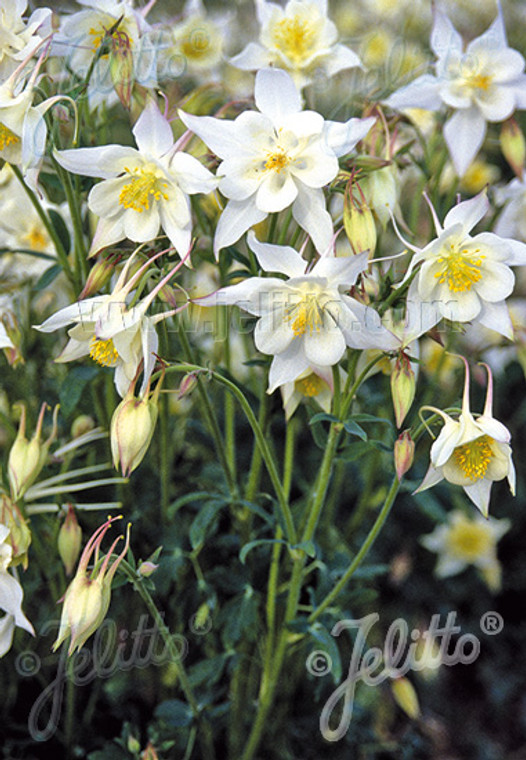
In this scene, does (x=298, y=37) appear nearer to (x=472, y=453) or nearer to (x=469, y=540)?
(x=472, y=453)

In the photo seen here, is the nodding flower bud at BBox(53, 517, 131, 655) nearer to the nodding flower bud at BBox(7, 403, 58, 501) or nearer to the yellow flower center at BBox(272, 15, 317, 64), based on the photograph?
the nodding flower bud at BBox(7, 403, 58, 501)

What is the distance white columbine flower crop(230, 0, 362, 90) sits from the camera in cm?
126

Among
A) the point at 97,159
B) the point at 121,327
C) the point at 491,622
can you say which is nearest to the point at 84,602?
the point at 121,327

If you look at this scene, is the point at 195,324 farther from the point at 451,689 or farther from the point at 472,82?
the point at 451,689

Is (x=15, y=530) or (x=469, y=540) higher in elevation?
(x=15, y=530)

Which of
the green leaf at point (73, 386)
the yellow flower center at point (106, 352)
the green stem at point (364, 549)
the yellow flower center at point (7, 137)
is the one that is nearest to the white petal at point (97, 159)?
the yellow flower center at point (7, 137)

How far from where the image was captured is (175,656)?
3.59 ft

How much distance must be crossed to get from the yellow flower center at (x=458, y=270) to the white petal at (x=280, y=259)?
169 millimetres

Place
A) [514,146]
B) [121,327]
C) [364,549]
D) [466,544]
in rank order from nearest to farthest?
[121,327] → [364,549] → [514,146] → [466,544]

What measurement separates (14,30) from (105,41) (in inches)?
4.7

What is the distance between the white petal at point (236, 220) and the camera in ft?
3.24

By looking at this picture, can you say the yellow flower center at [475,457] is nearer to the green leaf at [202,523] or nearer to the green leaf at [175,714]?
the green leaf at [202,523]

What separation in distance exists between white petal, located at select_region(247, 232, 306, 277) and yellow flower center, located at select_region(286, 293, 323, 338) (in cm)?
3

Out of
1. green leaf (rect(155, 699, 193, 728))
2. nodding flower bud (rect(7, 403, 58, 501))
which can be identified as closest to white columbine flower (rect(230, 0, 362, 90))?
nodding flower bud (rect(7, 403, 58, 501))
